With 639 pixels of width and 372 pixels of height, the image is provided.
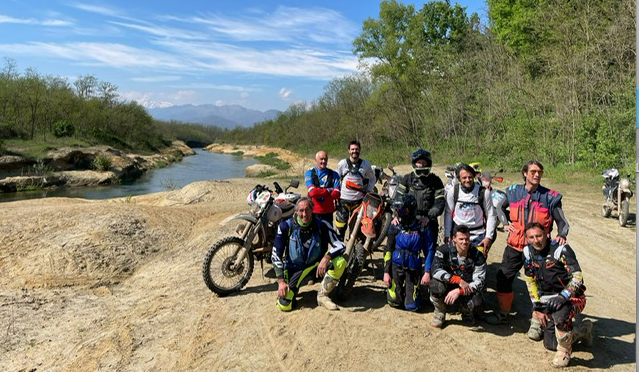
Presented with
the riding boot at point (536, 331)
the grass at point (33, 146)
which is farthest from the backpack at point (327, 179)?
the grass at point (33, 146)

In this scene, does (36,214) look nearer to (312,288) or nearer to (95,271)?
(95,271)

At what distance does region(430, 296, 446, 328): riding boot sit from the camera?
417cm

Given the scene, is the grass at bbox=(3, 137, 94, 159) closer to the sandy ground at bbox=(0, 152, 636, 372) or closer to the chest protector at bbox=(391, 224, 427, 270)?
the sandy ground at bbox=(0, 152, 636, 372)

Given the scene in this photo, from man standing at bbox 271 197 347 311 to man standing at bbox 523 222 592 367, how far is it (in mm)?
1973

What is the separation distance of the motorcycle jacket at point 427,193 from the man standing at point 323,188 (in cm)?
113

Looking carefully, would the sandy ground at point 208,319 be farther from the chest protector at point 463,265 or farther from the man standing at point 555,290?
the chest protector at point 463,265

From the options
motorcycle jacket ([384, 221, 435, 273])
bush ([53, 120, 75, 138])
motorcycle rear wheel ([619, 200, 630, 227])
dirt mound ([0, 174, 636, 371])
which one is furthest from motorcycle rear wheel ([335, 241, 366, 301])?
bush ([53, 120, 75, 138])

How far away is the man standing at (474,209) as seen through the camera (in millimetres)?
4371

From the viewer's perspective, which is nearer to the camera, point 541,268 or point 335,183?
point 541,268

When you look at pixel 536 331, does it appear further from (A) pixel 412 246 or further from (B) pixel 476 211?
(A) pixel 412 246

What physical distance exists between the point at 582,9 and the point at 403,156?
48.3 feet

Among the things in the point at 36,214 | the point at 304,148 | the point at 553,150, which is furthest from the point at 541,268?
the point at 304,148

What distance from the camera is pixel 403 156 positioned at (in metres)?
29.4

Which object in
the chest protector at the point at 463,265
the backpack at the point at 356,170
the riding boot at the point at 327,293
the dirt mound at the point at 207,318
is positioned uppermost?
the backpack at the point at 356,170
